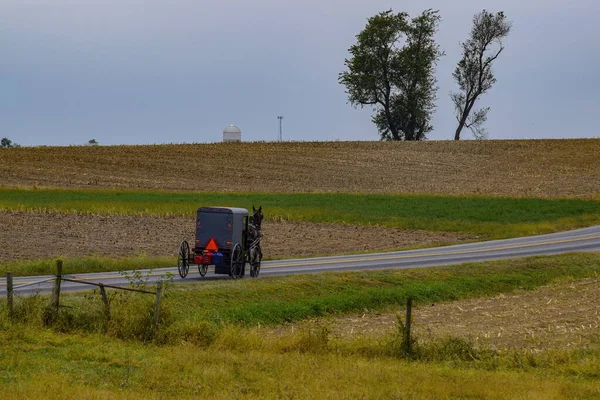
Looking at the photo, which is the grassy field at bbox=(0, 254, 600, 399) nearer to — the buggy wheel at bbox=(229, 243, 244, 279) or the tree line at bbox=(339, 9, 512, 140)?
the buggy wheel at bbox=(229, 243, 244, 279)

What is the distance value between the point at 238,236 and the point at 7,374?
52.8ft

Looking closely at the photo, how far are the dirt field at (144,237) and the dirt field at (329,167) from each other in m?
19.1

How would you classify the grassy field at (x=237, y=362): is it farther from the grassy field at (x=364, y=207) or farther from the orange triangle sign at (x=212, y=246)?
the grassy field at (x=364, y=207)

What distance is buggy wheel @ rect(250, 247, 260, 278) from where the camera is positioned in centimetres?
3083

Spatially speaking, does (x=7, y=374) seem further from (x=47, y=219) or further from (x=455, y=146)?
(x=455, y=146)

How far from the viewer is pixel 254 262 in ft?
101

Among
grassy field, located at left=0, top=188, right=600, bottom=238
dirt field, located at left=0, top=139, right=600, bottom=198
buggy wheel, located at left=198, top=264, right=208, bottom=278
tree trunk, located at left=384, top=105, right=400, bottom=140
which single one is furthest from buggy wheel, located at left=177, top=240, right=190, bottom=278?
tree trunk, located at left=384, top=105, right=400, bottom=140

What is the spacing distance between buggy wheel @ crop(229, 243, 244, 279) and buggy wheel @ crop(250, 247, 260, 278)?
0.51m

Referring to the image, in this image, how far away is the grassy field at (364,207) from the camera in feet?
171

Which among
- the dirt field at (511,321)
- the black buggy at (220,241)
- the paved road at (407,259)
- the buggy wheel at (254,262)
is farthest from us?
the buggy wheel at (254,262)

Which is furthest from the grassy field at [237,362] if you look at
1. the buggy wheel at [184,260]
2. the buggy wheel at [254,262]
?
the buggy wheel at [254,262]

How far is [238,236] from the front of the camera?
30.1 m

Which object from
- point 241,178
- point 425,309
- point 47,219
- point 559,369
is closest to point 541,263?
point 425,309

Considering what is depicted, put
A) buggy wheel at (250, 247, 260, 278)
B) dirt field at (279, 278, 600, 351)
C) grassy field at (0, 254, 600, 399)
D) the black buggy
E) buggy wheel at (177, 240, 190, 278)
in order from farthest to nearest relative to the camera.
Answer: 1. buggy wheel at (250, 247, 260, 278)
2. buggy wheel at (177, 240, 190, 278)
3. the black buggy
4. dirt field at (279, 278, 600, 351)
5. grassy field at (0, 254, 600, 399)
